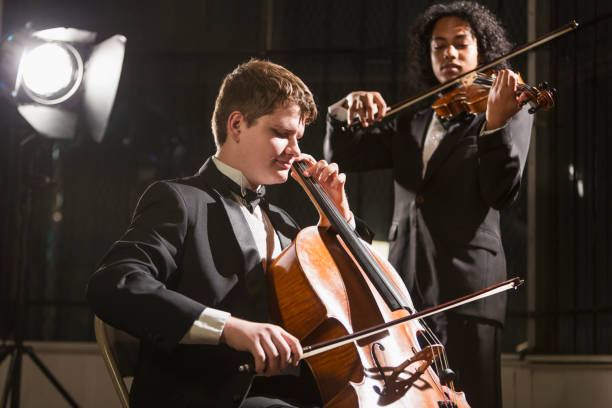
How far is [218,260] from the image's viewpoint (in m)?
1.20

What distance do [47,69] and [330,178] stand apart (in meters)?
1.09

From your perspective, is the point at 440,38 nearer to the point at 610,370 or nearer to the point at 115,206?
the point at 610,370

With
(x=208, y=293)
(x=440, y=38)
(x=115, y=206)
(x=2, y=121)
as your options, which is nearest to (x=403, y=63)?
(x=440, y=38)

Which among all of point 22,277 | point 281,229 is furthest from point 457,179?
point 22,277

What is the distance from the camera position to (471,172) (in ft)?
5.65

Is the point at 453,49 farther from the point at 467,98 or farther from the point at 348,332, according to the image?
the point at 348,332

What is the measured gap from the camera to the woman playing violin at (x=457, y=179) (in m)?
1.59

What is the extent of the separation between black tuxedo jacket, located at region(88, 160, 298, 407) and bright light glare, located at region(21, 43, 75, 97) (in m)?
0.94

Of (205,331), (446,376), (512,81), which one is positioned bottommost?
(446,376)

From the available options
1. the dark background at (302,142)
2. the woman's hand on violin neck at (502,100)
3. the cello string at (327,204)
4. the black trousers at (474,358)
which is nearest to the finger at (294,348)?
the cello string at (327,204)

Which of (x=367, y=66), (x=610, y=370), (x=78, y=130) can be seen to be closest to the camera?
(x=78, y=130)

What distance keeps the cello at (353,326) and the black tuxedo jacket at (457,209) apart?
406mm

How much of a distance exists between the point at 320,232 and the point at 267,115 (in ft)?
0.84

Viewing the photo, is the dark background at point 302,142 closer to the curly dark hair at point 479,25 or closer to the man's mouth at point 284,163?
the curly dark hair at point 479,25
